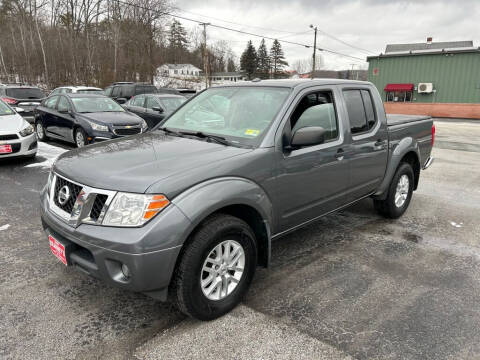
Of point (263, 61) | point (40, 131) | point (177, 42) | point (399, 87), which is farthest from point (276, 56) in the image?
point (40, 131)

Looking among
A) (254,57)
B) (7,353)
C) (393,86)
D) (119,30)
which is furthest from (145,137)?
(254,57)

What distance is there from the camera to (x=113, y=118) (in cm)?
900

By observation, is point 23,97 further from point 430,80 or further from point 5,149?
point 430,80

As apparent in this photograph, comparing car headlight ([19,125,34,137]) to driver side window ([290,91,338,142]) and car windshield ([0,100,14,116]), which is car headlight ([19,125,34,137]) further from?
driver side window ([290,91,338,142])

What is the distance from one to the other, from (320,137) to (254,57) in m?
81.6

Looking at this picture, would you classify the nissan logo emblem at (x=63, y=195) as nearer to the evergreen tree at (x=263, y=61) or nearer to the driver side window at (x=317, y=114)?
the driver side window at (x=317, y=114)

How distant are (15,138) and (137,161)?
5.91 m

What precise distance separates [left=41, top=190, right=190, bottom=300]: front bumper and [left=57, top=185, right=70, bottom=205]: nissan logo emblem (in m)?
0.33

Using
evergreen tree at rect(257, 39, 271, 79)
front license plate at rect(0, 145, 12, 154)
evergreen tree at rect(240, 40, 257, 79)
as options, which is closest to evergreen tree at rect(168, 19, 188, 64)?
evergreen tree at rect(240, 40, 257, 79)

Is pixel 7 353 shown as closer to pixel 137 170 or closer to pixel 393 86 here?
pixel 137 170

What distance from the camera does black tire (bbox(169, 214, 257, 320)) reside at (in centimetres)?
236

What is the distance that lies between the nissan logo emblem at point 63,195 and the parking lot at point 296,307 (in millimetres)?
857

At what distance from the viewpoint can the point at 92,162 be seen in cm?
268

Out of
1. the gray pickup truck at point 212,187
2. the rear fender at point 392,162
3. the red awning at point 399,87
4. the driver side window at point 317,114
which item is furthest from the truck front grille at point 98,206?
the red awning at point 399,87
